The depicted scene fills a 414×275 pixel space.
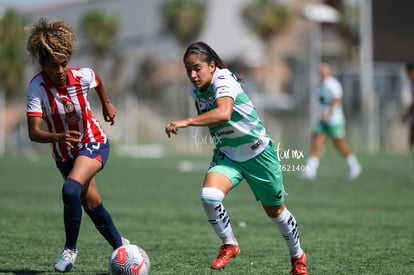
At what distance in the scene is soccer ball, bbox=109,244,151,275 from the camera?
18.4 ft

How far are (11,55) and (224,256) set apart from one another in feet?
164

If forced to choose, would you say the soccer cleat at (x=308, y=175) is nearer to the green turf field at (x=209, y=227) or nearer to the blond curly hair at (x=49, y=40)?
the green turf field at (x=209, y=227)

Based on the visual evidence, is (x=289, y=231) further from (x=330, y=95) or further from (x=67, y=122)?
(x=330, y=95)

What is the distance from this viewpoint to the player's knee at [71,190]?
18.9ft

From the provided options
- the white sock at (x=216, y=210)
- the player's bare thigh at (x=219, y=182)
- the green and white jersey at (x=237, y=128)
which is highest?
the green and white jersey at (x=237, y=128)

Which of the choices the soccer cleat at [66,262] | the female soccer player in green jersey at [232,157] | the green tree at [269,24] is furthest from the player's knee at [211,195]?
the green tree at [269,24]

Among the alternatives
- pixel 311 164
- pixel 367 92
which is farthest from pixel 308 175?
pixel 367 92

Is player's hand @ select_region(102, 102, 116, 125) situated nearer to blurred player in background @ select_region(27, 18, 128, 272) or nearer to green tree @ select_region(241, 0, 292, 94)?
blurred player in background @ select_region(27, 18, 128, 272)

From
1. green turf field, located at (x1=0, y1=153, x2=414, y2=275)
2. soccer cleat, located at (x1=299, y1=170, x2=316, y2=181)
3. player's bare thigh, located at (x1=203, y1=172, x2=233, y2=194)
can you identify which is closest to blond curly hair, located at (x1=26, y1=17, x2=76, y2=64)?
player's bare thigh, located at (x1=203, y1=172, x2=233, y2=194)

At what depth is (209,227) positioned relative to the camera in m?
9.14

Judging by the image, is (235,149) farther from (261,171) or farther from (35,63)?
(35,63)

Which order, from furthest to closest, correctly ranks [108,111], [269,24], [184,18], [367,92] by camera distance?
[269,24] < [184,18] < [367,92] < [108,111]

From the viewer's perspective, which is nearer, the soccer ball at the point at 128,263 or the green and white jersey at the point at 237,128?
the soccer ball at the point at 128,263

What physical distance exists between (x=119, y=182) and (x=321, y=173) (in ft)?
16.9
